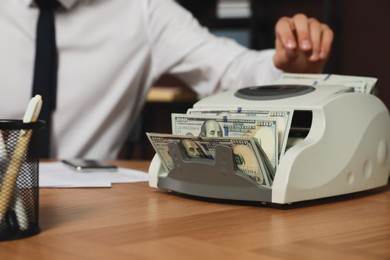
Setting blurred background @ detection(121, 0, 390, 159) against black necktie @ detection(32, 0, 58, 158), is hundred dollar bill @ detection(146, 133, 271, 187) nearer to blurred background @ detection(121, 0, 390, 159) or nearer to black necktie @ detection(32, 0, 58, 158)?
black necktie @ detection(32, 0, 58, 158)

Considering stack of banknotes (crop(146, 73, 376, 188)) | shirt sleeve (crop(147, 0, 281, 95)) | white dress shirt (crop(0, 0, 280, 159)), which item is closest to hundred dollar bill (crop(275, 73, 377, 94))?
stack of banknotes (crop(146, 73, 376, 188))

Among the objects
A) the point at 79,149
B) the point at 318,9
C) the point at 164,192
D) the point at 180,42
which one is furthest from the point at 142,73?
the point at 318,9

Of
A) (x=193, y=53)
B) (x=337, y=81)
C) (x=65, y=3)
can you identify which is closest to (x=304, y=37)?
(x=337, y=81)

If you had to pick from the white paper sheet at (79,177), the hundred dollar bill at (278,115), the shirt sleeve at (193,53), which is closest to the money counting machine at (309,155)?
the hundred dollar bill at (278,115)

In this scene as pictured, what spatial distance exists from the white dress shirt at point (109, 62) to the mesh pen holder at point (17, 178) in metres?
1.04

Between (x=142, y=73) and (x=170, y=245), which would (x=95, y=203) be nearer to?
(x=170, y=245)

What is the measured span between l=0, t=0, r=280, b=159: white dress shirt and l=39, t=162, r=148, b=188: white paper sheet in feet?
1.71

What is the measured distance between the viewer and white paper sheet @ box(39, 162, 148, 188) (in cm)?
108

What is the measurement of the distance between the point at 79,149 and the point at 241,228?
1164 millimetres

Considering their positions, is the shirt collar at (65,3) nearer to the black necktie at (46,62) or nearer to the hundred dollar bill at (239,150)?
the black necktie at (46,62)

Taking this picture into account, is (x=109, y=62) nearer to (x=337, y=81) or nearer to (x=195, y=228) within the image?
(x=337, y=81)

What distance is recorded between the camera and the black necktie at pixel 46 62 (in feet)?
5.71

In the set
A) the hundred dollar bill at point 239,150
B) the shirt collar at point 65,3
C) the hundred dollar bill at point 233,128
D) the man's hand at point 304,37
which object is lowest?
the hundred dollar bill at point 239,150

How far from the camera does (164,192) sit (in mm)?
1039
